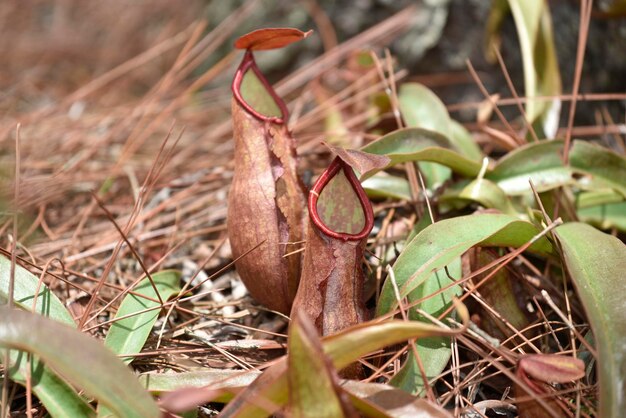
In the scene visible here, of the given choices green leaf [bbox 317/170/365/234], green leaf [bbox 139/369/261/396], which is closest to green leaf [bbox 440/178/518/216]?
green leaf [bbox 317/170/365/234]

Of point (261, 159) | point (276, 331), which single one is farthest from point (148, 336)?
point (261, 159)

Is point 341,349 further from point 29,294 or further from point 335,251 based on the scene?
point 29,294

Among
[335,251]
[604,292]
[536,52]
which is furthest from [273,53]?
[604,292]

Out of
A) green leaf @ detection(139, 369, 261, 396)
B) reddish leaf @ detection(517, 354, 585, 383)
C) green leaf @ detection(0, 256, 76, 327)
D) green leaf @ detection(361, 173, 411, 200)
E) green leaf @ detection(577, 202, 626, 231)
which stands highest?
green leaf @ detection(0, 256, 76, 327)

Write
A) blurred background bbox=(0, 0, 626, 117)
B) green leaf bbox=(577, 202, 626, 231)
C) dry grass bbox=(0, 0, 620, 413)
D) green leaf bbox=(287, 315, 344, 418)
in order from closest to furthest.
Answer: green leaf bbox=(287, 315, 344, 418) → dry grass bbox=(0, 0, 620, 413) → green leaf bbox=(577, 202, 626, 231) → blurred background bbox=(0, 0, 626, 117)

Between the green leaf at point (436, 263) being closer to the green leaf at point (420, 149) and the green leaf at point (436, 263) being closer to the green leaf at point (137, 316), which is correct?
the green leaf at point (420, 149)

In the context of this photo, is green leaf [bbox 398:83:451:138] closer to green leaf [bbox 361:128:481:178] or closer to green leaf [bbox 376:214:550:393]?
green leaf [bbox 361:128:481:178]

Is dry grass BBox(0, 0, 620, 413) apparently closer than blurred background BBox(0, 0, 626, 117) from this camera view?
Yes
